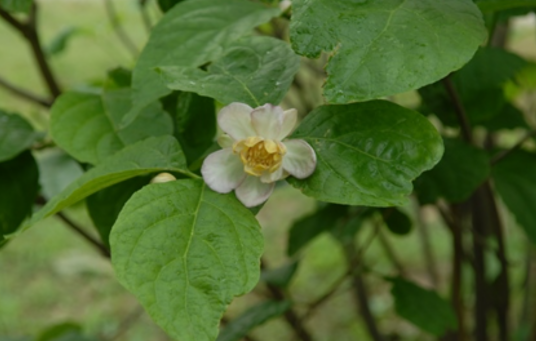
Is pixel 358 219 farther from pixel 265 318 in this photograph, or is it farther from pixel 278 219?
pixel 278 219

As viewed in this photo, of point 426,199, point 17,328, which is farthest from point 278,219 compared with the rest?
point 426,199

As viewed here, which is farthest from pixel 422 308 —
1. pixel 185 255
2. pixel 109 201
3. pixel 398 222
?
pixel 185 255

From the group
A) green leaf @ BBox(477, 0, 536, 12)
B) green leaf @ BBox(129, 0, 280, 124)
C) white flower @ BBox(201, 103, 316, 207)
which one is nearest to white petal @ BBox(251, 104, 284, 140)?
white flower @ BBox(201, 103, 316, 207)

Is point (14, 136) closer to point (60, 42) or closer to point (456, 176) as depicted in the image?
point (456, 176)

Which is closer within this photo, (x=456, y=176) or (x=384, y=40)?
(x=384, y=40)

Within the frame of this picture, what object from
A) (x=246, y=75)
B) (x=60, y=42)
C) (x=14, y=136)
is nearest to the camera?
(x=246, y=75)

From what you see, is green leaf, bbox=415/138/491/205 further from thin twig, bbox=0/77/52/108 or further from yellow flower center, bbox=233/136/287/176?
thin twig, bbox=0/77/52/108

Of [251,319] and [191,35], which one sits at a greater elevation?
[191,35]
